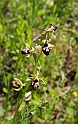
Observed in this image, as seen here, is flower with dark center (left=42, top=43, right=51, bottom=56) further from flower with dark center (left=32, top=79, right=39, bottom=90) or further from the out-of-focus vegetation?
the out-of-focus vegetation

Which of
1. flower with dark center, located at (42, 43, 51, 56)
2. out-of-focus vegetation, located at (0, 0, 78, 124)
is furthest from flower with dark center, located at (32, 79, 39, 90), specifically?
out-of-focus vegetation, located at (0, 0, 78, 124)

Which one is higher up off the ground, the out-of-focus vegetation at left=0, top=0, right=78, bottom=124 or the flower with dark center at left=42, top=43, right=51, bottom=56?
the out-of-focus vegetation at left=0, top=0, right=78, bottom=124

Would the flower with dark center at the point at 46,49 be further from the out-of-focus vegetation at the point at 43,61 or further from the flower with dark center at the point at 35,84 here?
the out-of-focus vegetation at the point at 43,61

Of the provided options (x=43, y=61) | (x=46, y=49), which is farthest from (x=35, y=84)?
(x=43, y=61)

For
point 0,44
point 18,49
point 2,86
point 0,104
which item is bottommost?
point 0,104

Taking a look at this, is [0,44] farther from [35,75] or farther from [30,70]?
[35,75]

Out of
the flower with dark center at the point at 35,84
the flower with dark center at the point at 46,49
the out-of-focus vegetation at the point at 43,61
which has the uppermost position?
the out-of-focus vegetation at the point at 43,61

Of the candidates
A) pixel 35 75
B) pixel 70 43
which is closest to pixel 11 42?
pixel 70 43

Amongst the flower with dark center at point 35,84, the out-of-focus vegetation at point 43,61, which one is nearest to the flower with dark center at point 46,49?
the flower with dark center at point 35,84
